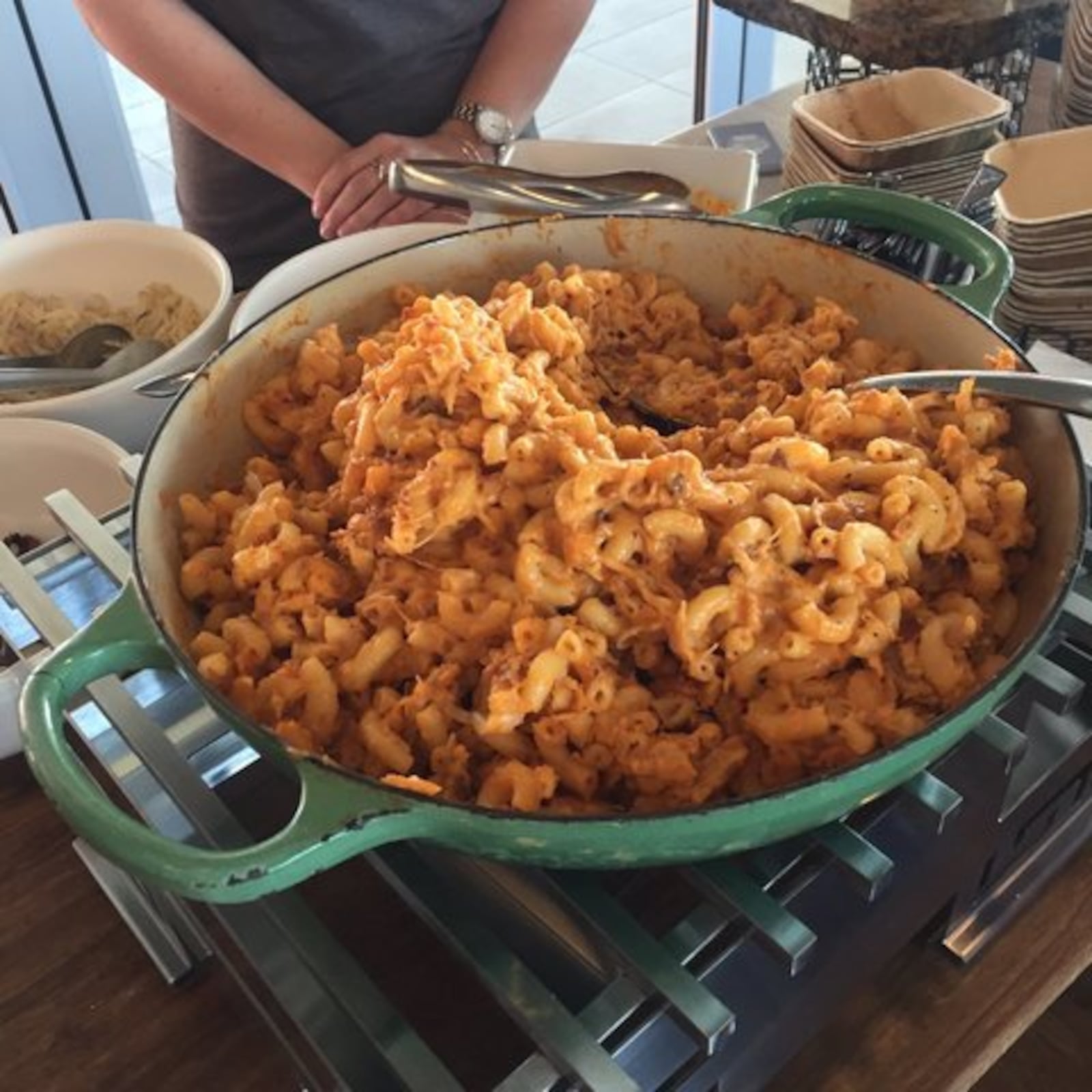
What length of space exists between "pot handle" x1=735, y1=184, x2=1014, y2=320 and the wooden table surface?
1.14 feet

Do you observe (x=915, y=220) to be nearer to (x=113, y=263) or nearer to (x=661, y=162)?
(x=661, y=162)

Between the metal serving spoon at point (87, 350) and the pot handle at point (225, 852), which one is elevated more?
the pot handle at point (225, 852)

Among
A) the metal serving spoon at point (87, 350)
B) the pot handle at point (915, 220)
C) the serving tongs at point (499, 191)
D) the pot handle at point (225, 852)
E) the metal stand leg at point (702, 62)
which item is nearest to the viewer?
the pot handle at point (225, 852)

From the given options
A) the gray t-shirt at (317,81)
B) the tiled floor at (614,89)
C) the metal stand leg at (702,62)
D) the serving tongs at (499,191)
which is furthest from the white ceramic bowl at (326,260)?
the tiled floor at (614,89)

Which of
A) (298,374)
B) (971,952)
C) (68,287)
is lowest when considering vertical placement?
(971,952)

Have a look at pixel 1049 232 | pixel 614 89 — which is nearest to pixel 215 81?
pixel 1049 232

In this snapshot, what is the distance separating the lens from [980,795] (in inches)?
24.4

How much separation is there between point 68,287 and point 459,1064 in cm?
89

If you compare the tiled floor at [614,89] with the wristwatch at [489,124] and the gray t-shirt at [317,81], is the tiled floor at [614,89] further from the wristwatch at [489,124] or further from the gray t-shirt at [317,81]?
the wristwatch at [489,124]

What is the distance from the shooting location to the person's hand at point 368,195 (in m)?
1.13

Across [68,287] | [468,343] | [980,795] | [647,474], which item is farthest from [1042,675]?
[68,287]

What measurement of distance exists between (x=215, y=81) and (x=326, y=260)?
38 centimetres

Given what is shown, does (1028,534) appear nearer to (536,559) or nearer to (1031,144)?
(536,559)

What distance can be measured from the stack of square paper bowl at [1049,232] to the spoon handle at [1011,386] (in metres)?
0.32
